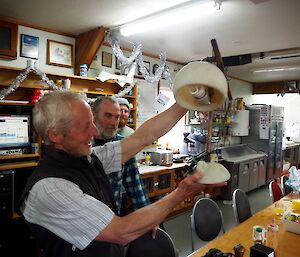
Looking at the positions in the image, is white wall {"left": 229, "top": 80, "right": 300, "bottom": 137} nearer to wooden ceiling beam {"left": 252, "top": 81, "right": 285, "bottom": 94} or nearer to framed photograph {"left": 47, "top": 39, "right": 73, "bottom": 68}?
wooden ceiling beam {"left": 252, "top": 81, "right": 285, "bottom": 94}

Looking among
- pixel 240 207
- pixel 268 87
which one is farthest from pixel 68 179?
pixel 268 87

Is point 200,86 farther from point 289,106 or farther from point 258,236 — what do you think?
point 289,106

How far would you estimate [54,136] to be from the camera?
103 cm

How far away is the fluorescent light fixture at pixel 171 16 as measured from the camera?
244 centimetres

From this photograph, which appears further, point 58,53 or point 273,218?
point 58,53

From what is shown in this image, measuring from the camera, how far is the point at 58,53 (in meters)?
3.41

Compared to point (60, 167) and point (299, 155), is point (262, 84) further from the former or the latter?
point (60, 167)

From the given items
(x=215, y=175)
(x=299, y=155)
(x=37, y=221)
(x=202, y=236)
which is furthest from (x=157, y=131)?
(x=299, y=155)

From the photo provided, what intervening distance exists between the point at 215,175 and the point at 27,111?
9.05ft

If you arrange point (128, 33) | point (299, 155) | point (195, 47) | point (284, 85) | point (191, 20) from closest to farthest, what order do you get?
point (191, 20) < point (128, 33) < point (195, 47) < point (284, 85) < point (299, 155)

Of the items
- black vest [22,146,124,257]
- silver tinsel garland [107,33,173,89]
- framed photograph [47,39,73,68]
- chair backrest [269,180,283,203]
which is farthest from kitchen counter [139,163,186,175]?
black vest [22,146,124,257]

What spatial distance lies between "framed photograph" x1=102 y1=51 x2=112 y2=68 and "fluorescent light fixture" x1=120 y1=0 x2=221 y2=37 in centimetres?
67

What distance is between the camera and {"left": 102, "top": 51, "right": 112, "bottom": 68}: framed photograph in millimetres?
3906

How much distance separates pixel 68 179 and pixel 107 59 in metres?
3.28
